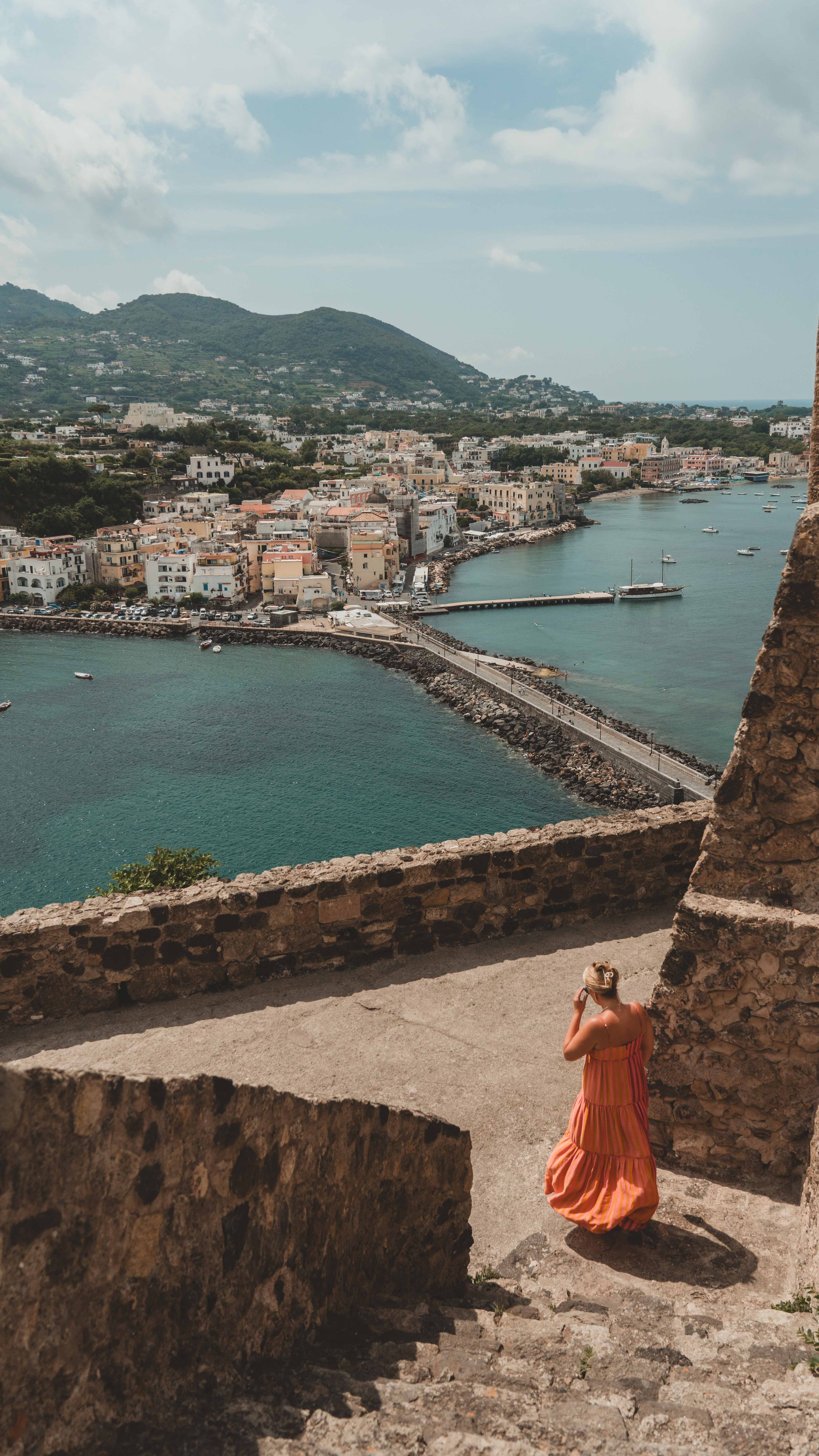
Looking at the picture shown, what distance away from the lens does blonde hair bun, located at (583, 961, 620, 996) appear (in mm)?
3164

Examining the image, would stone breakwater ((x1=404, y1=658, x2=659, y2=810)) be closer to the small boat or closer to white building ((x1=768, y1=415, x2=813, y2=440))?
the small boat

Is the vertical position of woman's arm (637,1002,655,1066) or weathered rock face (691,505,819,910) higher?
weathered rock face (691,505,819,910)

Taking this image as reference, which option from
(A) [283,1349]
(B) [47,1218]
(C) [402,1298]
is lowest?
(C) [402,1298]

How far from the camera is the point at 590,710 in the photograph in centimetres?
4216

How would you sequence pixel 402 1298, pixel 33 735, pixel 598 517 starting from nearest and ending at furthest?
pixel 402 1298, pixel 33 735, pixel 598 517

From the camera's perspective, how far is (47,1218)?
5.16ft

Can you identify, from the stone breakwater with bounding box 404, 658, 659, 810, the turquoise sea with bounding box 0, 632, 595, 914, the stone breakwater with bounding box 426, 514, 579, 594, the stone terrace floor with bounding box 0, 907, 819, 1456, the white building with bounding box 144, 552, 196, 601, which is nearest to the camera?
the stone terrace floor with bounding box 0, 907, 819, 1456

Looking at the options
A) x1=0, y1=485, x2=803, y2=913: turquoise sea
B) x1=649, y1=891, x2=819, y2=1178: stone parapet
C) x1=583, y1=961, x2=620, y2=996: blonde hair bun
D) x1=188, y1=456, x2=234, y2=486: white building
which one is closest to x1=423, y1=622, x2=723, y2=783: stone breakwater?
x1=0, y1=485, x2=803, y2=913: turquoise sea

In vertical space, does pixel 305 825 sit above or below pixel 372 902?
below

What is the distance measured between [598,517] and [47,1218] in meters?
122

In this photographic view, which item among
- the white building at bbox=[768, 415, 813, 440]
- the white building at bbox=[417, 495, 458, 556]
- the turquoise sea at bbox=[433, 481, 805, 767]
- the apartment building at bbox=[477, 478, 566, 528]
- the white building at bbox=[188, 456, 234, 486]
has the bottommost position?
the turquoise sea at bbox=[433, 481, 805, 767]

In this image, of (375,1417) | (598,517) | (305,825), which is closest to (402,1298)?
(375,1417)

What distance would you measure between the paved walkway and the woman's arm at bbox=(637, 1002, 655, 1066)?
22.2 metres

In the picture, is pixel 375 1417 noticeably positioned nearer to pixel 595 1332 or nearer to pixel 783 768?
pixel 595 1332
